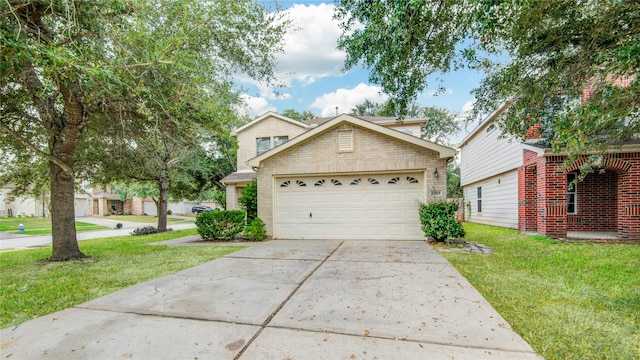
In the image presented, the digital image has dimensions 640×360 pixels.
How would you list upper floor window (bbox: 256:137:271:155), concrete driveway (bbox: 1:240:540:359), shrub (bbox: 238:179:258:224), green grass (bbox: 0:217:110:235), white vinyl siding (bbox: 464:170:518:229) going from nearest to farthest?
concrete driveway (bbox: 1:240:540:359)
shrub (bbox: 238:179:258:224)
white vinyl siding (bbox: 464:170:518:229)
upper floor window (bbox: 256:137:271:155)
green grass (bbox: 0:217:110:235)

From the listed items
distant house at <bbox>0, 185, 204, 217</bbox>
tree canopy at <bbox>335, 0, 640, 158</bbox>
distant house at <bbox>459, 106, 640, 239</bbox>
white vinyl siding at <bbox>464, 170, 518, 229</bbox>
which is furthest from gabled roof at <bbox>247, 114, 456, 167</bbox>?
distant house at <bbox>0, 185, 204, 217</bbox>

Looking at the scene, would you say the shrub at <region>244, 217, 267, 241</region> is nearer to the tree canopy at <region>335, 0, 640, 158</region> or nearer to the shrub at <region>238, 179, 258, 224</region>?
the shrub at <region>238, 179, 258, 224</region>

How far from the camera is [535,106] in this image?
624 cm

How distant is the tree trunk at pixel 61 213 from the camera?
6.84m

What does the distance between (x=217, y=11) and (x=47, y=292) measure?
221 inches

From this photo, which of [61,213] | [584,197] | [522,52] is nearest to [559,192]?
[584,197]

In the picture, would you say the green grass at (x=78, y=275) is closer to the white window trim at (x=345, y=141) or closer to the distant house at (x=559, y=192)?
the white window trim at (x=345, y=141)

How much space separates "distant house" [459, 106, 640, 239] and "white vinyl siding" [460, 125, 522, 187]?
0.04 meters

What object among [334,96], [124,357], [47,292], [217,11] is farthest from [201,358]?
[334,96]

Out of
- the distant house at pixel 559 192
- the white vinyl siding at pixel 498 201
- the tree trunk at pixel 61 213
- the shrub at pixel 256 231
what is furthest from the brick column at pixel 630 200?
the tree trunk at pixel 61 213

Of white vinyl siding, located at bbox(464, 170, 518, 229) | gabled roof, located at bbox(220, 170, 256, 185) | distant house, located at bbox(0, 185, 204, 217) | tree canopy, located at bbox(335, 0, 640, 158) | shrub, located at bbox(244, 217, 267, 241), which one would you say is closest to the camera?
tree canopy, located at bbox(335, 0, 640, 158)

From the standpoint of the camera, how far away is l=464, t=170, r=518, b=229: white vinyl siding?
12203 millimetres

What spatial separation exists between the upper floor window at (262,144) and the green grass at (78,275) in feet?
26.7

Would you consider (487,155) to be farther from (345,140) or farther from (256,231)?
(256,231)
